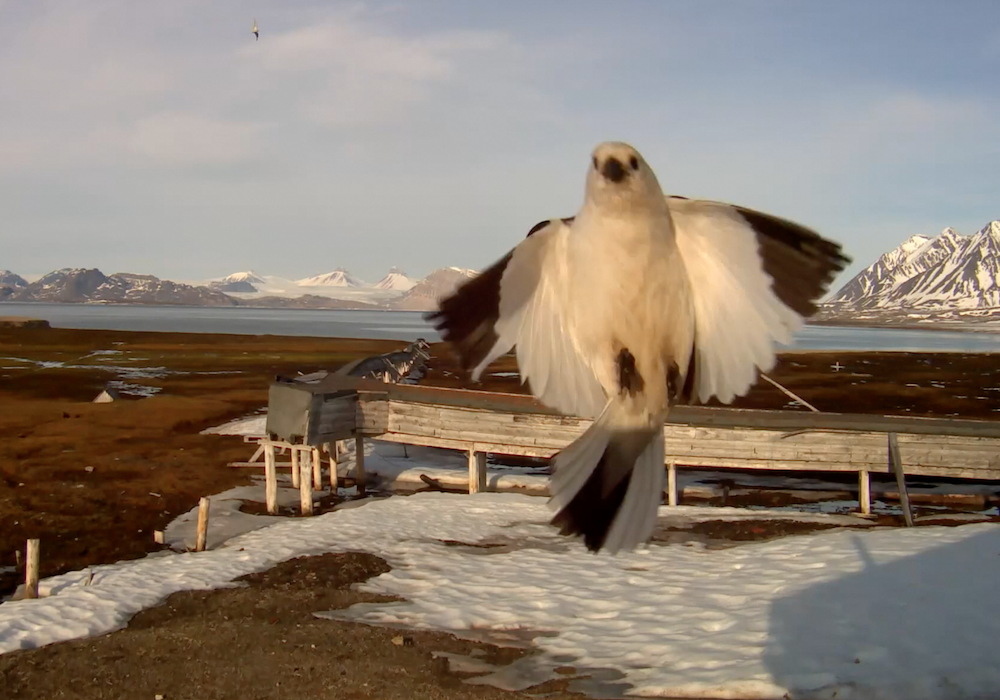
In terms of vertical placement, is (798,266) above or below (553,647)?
above

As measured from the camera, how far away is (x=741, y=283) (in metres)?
2.81

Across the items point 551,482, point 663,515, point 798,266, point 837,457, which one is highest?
point 798,266

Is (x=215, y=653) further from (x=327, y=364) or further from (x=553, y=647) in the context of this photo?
(x=327, y=364)

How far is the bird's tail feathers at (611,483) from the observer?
2586mm

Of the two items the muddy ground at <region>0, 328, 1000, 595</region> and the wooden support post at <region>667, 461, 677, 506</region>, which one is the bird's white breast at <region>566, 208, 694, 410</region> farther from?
the wooden support post at <region>667, 461, 677, 506</region>

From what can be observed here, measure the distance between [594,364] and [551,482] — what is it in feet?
1.64

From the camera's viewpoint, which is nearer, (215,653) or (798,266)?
(798,266)

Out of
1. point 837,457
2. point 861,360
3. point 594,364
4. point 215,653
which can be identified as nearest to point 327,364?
point 861,360

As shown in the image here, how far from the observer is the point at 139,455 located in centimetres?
2767

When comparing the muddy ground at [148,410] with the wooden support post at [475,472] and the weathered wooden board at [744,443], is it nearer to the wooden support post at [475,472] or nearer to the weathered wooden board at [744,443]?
the weathered wooden board at [744,443]

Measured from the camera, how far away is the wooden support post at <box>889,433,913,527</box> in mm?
18766

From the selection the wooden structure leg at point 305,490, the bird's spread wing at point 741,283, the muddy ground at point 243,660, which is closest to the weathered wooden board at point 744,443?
the wooden structure leg at point 305,490

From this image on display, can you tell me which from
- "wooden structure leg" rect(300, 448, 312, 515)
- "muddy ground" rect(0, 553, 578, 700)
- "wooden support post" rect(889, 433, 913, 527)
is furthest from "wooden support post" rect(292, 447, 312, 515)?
"wooden support post" rect(889, 433, 913, 527)

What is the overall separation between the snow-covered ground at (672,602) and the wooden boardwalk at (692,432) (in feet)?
9.66
